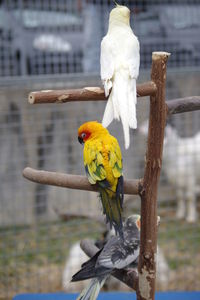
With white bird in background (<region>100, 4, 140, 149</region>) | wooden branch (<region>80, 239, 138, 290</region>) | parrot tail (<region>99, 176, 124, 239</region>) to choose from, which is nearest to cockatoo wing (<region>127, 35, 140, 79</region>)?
white bird in background (<region>100, 4, 140, 149</region>)

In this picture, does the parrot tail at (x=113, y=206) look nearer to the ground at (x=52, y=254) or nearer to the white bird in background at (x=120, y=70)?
the white bird in background at (x=120, y=70)

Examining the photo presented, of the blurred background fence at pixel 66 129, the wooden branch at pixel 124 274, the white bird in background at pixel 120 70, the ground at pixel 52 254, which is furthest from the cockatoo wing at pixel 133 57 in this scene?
the ground at pixel 52 254

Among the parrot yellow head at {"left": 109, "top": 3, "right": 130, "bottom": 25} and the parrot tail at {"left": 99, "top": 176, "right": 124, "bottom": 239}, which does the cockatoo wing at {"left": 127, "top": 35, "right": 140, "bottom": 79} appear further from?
the parrot tail at {"left": 99, "top": 176, "right": 124, "bottom": 239}

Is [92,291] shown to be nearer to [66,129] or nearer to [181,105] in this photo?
[181,105]

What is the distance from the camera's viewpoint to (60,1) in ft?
11.0

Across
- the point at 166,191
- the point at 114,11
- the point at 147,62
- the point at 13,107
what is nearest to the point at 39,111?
the point at 13,107

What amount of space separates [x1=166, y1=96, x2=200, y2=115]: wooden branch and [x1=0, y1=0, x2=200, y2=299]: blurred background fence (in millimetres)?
1586

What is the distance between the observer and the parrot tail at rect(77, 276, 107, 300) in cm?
145

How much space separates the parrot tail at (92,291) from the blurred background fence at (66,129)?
4.53ft

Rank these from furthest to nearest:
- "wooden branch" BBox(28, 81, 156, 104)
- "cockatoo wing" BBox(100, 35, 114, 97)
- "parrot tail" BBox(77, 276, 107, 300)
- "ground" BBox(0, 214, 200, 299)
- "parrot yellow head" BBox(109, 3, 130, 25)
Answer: "ground" BBox(0, 214, 200, 299), "parrot tail" BBox(77, 276, 107, 300), "parrot yellow head" BBox(109, 3, 130, 25), "cockatoo wing" BBox(100, 35, 114, 97), "wooden branch" BBox(28, 81, 156, 104)

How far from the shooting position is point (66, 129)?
3.08 m

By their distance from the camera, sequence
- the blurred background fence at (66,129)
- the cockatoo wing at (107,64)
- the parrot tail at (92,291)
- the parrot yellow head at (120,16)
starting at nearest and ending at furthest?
the cockatoo wing at (107,64), the parrot yellow head at (120,16), the parrot tail at (92,291), the blurred background fence at (66,129)

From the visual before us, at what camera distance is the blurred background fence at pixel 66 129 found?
3031 mm

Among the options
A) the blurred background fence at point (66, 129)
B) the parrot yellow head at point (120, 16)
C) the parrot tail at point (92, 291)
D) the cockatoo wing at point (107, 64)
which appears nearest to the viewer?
the cockatoo wing at point (107, 64)
